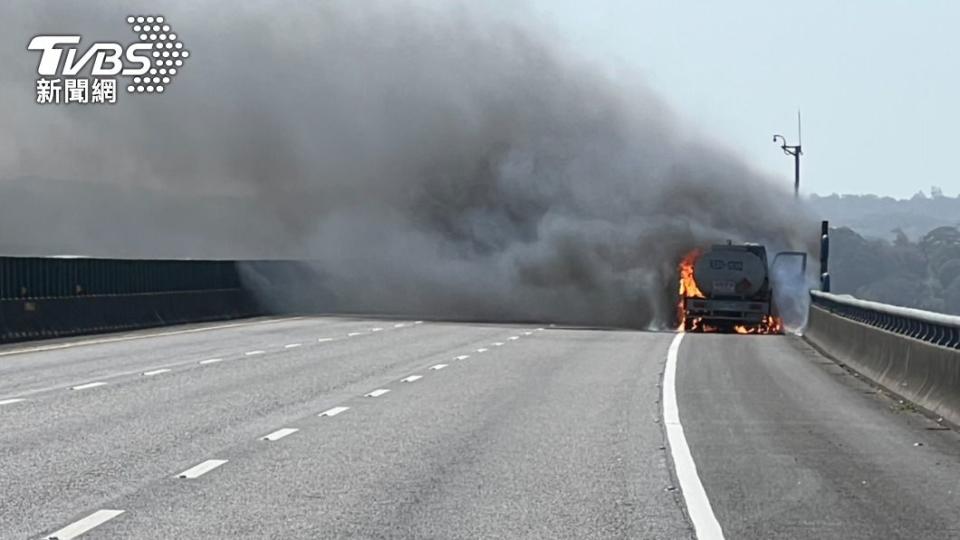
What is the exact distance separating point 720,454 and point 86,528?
5.83 metres

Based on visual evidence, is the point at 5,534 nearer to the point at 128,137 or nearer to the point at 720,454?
the point at 720,454

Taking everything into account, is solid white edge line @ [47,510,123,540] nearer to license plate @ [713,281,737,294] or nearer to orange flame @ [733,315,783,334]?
license plate @ [713,281,737,294]

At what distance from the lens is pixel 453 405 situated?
58.7ft

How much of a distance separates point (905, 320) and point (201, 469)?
1230 centimetres

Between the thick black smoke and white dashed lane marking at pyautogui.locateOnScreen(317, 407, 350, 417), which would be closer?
white dashed lane marking at pyautogui.locateOnScreen(317, 407, 350, 417)

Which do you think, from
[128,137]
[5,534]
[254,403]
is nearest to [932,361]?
[254,403]

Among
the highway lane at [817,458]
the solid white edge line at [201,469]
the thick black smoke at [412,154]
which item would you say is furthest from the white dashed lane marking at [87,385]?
the thick black smoke at [412,154]

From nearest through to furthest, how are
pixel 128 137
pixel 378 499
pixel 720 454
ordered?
pixel 378 499 → pixel 720 454 → pixel 128 137

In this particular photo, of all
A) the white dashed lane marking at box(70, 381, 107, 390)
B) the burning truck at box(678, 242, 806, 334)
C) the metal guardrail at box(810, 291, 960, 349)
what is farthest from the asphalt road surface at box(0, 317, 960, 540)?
the burning truck at box(678, 242, 806, 334)

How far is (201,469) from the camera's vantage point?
12.3 m

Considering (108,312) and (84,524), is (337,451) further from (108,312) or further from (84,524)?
(108,312)

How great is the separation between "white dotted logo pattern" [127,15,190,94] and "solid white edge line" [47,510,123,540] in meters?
54.2

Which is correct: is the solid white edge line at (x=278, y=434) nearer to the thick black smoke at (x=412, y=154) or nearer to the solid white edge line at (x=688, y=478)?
the solid white edge line at (x=688, y=478)

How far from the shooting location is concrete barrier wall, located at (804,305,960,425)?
56.5 ft
